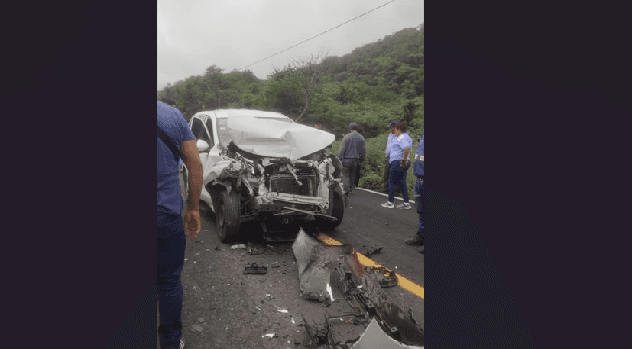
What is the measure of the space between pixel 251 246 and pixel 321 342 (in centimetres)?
265

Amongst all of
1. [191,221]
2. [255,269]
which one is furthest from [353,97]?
[191,221]

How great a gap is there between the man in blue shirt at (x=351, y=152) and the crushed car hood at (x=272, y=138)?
2.87 metres

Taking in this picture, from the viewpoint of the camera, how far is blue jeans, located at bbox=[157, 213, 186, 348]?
2443mm

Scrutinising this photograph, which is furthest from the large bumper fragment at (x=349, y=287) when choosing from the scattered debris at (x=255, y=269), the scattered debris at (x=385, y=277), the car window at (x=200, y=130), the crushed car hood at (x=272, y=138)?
the car window at (x=200, y=130)

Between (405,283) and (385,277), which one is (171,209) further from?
(405,283)

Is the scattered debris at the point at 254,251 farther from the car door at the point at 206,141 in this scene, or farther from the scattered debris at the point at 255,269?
the car door at the point at 206,141

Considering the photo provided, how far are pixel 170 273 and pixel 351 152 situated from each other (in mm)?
6766

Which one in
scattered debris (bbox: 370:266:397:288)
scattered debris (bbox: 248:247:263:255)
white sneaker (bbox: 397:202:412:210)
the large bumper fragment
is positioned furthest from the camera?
white sneaker (bbox: 397:202:412:210)

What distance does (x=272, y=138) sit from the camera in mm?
5895

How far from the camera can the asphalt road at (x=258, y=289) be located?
327 cm

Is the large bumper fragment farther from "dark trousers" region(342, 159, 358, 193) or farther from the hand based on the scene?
"dark trousers" region(342, 159, 358, 193)

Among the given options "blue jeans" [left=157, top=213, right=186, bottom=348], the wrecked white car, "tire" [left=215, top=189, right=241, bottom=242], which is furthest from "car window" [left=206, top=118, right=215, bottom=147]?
"blue jeans" [left=157, top=213, right=186, bottom=348]

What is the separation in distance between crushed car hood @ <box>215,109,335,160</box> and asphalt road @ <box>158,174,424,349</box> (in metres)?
1.34

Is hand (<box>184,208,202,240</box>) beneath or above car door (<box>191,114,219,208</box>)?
beneath
